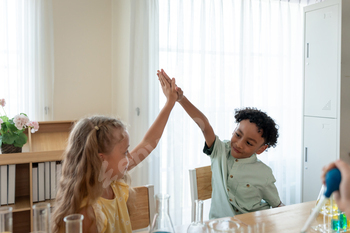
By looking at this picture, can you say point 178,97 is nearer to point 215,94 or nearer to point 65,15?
point 215,94

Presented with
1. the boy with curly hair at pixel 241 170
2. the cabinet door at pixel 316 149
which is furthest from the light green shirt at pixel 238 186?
the cabinet door at pixel 316 149

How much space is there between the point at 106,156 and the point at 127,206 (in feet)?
0.87

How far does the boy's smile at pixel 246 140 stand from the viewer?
70.6 inches

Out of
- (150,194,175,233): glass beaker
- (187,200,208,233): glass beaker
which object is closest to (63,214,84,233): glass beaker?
(150,194,175,233): glass beaker

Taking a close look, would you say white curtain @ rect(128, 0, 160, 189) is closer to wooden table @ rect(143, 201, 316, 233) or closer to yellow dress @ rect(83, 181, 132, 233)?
yellow dress @ rect(83, 181, 132, 233)

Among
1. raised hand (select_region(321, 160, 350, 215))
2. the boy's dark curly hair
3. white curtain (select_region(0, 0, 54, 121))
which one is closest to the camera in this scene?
raised hand (select_region(321, 160, 350, 215))

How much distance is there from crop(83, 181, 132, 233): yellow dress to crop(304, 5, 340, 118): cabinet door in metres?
2.25

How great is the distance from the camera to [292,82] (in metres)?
3.59

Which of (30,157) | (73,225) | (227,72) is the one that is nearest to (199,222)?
(73,225)

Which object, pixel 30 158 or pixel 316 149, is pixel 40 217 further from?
pixel 316 149

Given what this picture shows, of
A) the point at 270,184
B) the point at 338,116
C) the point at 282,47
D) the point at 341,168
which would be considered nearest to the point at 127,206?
the point at 270,184

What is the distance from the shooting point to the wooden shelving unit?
7.03ft

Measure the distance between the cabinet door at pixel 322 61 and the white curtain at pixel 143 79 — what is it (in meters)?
1.53

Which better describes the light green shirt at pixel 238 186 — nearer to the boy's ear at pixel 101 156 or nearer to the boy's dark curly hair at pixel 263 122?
the boy's dark curly hair at pixel 263 122
